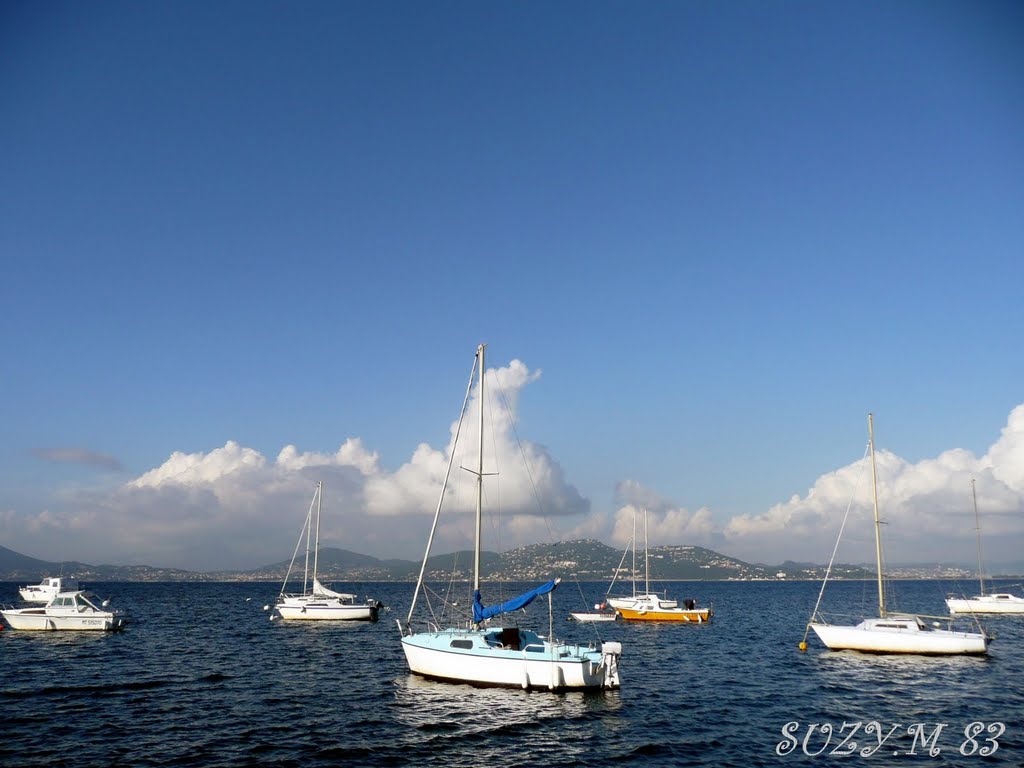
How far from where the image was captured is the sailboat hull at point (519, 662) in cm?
3397

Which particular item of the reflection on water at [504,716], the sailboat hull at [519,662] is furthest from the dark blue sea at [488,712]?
the sailboat hull at [519,662]

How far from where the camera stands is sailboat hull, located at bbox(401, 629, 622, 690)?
34.0 meters

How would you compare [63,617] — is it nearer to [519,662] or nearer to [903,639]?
[519,662]

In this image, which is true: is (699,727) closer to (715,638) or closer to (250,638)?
(715,638)

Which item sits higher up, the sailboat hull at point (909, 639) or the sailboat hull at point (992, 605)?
the sailboat hull at point (909, 639)

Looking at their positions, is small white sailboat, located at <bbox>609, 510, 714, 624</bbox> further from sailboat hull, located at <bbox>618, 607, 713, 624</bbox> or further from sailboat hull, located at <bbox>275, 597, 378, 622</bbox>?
sailboat hull, located at <bbox>275, 597, 378, 622</bbox>

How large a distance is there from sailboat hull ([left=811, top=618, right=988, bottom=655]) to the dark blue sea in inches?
38.0

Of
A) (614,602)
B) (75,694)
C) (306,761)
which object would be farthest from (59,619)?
(614,602)

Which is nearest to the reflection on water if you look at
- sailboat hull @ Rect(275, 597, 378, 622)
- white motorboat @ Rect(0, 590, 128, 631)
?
white motorboat @ Rect(0, 590, 128, 631)

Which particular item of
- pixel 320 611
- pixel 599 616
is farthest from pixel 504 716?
pixel 599 616

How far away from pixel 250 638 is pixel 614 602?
4434 cm

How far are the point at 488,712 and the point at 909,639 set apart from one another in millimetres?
35783

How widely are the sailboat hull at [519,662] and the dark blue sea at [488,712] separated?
0.68 m

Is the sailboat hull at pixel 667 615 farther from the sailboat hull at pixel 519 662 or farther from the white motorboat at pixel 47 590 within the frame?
the white motorboat at pixel 47 590
